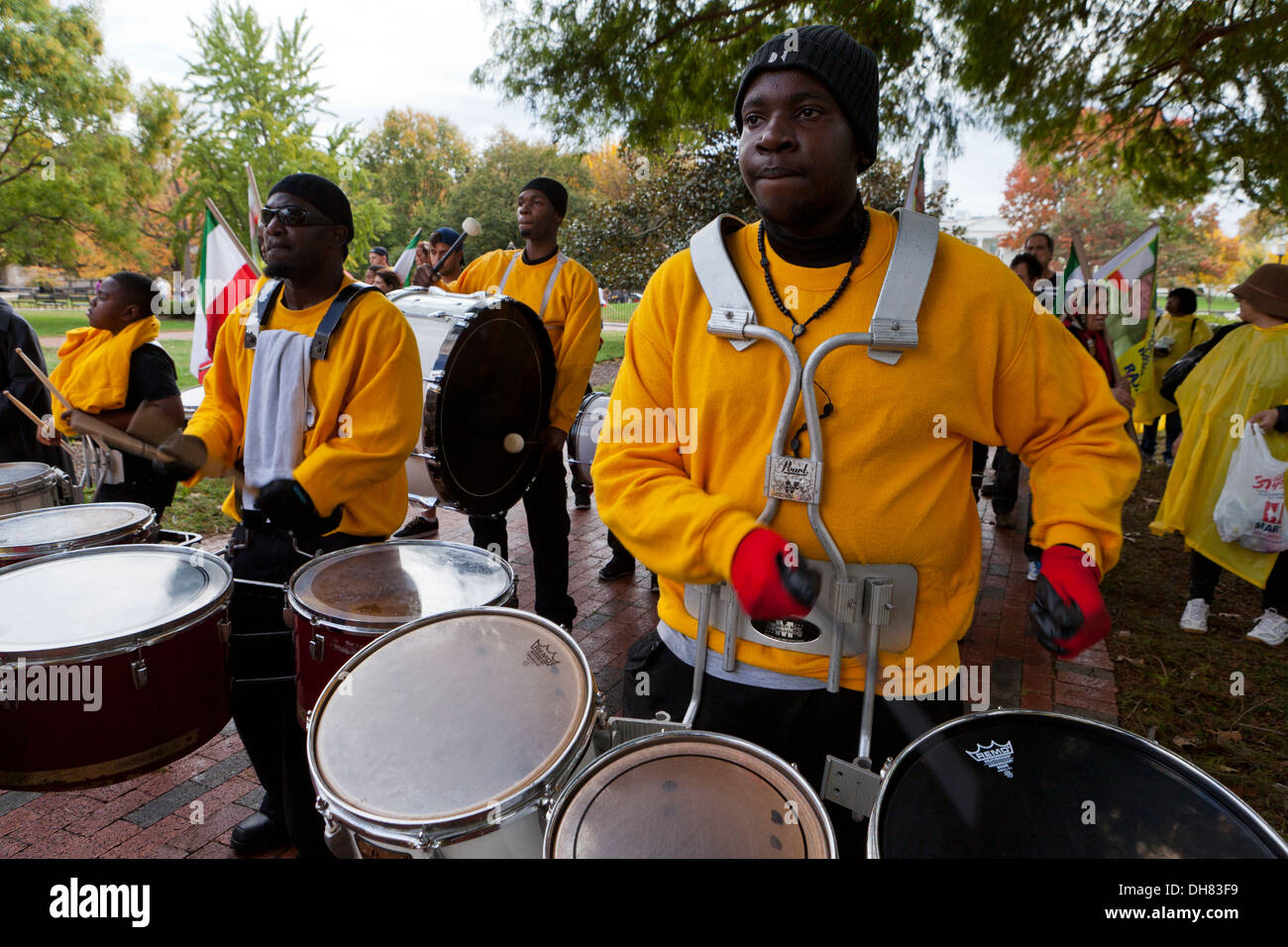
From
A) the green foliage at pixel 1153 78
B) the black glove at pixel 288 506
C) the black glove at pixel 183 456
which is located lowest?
the black glove at pixel 288 506

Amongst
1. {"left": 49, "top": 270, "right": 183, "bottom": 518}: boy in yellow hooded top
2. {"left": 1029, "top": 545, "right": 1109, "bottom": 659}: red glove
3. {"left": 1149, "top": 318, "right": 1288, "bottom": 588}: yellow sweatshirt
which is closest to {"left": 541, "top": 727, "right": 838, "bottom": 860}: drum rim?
{"left": 1029, "top": 545, "right": 1109, "bottom": 659}: red glove

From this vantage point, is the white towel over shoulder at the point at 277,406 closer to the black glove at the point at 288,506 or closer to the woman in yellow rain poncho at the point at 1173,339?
the black glove at the point at 288,506

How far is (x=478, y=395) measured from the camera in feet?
11.5

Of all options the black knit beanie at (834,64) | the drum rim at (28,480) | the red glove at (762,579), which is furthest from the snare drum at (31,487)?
the black knit beanie at (834,64)

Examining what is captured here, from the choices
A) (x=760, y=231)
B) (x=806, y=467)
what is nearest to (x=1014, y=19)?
(x=760, y=231)

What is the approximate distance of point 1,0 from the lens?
635 inches

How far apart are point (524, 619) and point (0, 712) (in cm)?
127

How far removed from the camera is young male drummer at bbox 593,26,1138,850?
1.38 meters

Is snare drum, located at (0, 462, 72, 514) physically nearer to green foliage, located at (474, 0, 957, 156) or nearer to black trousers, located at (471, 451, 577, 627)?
black trousers, located at (471, 451, 577, 627)

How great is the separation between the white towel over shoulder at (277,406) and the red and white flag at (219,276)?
4.03 metres

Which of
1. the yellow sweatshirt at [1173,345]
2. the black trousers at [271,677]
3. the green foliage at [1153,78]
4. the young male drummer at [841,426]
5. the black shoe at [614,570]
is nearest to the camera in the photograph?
the young male drummer at [841,426]

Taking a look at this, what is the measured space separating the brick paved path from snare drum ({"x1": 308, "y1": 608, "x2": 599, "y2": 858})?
1469 mm

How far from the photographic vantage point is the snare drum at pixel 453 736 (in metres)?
1.32

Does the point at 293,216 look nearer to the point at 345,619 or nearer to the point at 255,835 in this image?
the point at 345,619
